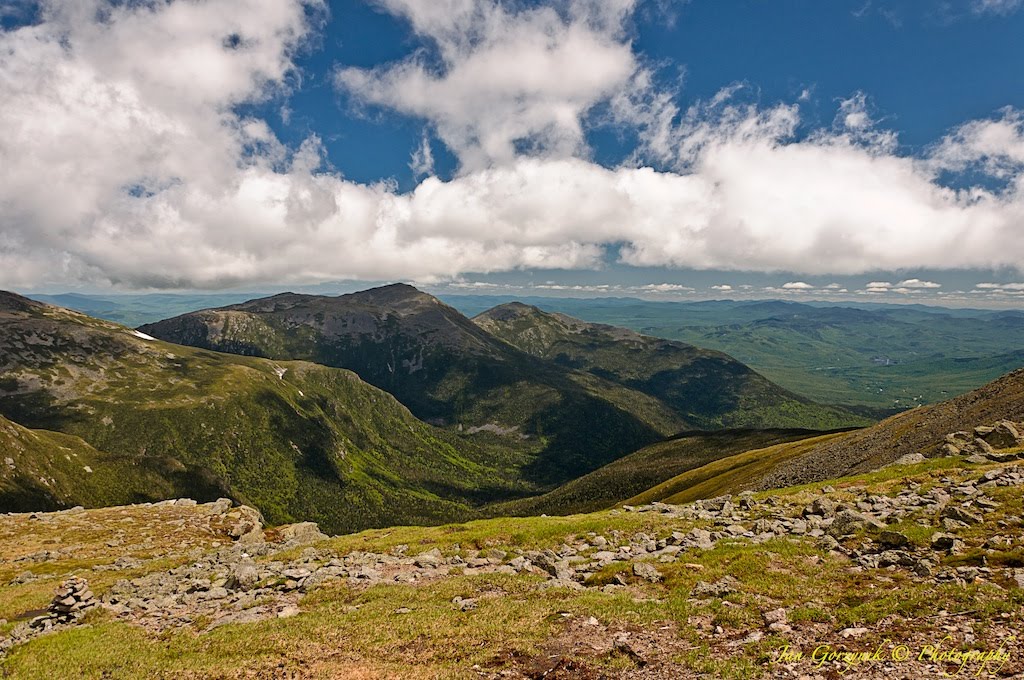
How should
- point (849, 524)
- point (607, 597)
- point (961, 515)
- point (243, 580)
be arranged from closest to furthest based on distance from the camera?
point (607, 597) < point (961, 515) < point (849, 524) < point (243, 580)

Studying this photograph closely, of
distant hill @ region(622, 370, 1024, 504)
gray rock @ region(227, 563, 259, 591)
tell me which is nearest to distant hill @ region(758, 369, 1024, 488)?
distant hill @ region(622, 370, 1024, 504)

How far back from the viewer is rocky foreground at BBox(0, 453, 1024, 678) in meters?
18.8

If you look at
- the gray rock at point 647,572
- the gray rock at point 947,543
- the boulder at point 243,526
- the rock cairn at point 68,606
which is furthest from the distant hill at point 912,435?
the rock cairn at point 68,606

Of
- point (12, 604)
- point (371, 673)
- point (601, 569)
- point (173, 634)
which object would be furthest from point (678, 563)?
point (12, 604)

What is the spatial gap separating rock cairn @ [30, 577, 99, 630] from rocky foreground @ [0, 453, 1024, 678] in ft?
0.48

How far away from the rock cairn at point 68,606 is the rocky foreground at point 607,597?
0.15 metres

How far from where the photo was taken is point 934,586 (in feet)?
72.2

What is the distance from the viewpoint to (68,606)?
1173 inches

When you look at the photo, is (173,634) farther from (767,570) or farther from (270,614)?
(767,570)

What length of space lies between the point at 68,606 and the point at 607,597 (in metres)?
34.0

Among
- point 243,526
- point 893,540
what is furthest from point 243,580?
point 243,526

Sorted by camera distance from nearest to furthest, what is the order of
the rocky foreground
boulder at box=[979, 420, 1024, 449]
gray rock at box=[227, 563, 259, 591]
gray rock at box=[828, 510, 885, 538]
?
the rocky foreground
gray rock at box=[828, 510, 885, 538]
gray rock at box=[227, 563, 259, 591]
boulder at box=[979, 420, 1024, 449]

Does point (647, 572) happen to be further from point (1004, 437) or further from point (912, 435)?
point (912, 435)

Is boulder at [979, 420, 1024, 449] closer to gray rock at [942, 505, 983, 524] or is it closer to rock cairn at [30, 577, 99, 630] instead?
gray rock at [942, 505, 983, 524]
